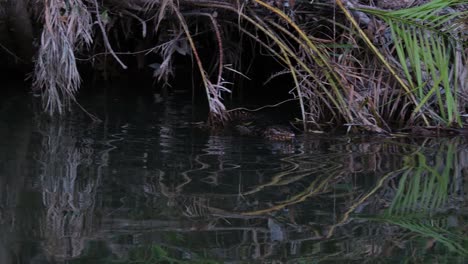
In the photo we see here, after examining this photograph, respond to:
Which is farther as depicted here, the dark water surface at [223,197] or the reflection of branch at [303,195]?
the reflection of branch at [303,195]

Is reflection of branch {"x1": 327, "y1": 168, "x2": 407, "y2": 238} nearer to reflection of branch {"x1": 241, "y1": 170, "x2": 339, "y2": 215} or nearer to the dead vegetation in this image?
reflection of branch {"x1": 241, "y1": 170, "x2": 339, "y2": 215}

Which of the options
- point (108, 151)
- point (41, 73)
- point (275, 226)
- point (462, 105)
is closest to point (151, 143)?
point (108, 151)

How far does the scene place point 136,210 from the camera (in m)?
3.74

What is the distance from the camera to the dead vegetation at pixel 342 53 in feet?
19.5

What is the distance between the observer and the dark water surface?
3.23 m

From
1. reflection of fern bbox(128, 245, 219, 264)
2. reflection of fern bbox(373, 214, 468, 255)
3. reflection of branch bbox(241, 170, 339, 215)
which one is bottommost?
reflection of fern bbox(128, 245, 219, 264)

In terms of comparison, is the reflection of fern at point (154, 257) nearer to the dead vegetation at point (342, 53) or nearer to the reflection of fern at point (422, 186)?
the reflection of fern at point (422, 186)

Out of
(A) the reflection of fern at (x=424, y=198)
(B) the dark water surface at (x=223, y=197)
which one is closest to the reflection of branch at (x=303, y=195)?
(B) the dark water surface at (x=223, y=197)

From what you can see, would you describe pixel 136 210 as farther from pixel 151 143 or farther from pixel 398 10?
pixel 398 10

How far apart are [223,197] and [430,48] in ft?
9.74

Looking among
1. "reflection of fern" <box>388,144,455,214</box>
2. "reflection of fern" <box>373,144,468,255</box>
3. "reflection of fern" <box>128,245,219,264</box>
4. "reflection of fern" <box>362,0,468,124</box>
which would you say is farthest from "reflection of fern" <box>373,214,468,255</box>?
"reflection of fern" <box>362,0,468,124</box>

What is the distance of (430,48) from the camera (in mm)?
6211

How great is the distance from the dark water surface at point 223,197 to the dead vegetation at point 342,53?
1.13 feet

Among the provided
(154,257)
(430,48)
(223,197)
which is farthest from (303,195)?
(430,48)
